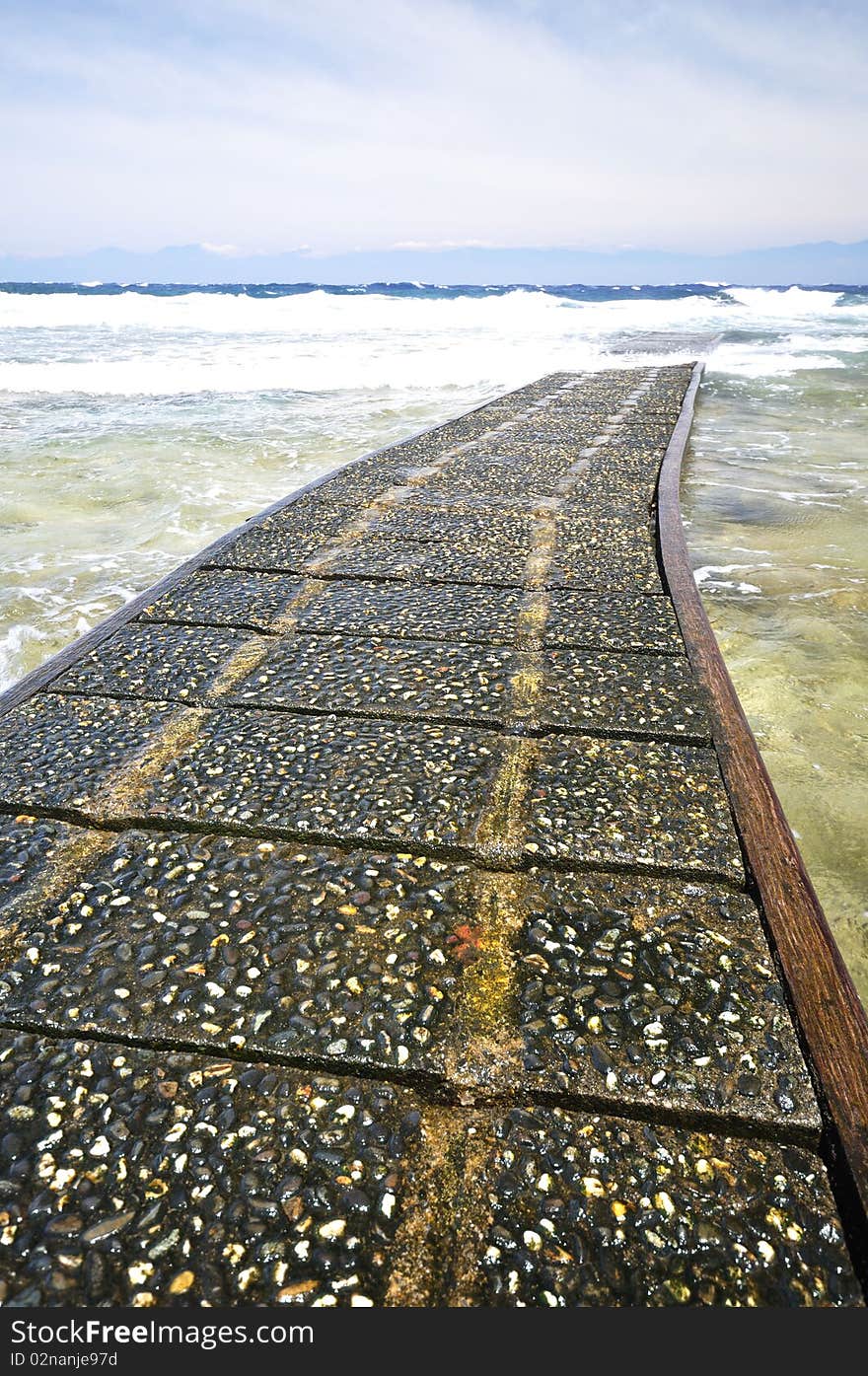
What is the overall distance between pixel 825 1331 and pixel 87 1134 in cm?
113

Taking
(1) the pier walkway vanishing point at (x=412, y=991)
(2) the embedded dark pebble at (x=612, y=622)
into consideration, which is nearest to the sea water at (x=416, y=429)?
(2) the embedded dark pebble at (x=612, y=622)

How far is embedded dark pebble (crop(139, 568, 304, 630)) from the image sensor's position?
3.40 meters

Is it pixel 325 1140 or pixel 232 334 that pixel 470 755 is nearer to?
pixel 325 1140

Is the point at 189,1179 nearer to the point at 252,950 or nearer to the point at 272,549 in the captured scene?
the point at 252,950

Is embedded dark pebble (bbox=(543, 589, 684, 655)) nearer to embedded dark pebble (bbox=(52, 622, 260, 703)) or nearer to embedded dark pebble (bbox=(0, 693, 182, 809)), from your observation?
embedded dark pebble (bbox=(52, 622, 260, 703))

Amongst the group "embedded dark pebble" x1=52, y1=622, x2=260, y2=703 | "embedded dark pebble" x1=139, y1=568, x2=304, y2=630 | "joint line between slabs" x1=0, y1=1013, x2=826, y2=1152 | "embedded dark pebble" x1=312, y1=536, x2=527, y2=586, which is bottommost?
"joint line between slabs" x1=0, y1=1013, x2=826, y2=1152

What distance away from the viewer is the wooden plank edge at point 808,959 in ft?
4.02

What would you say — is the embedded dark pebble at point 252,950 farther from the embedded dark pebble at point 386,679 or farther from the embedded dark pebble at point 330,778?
the embedded dark pebble at point 386,679

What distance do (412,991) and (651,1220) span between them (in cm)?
56

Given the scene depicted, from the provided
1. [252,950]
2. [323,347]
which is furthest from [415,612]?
[323,347]

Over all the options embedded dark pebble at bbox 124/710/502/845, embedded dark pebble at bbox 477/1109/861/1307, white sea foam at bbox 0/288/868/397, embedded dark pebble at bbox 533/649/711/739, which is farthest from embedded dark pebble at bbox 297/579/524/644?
white sea foam at bbox 0/288/868/397

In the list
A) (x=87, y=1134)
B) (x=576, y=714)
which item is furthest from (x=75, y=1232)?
(x=576, y=714)

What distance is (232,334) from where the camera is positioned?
26094 mm

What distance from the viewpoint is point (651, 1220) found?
1.18 metres
